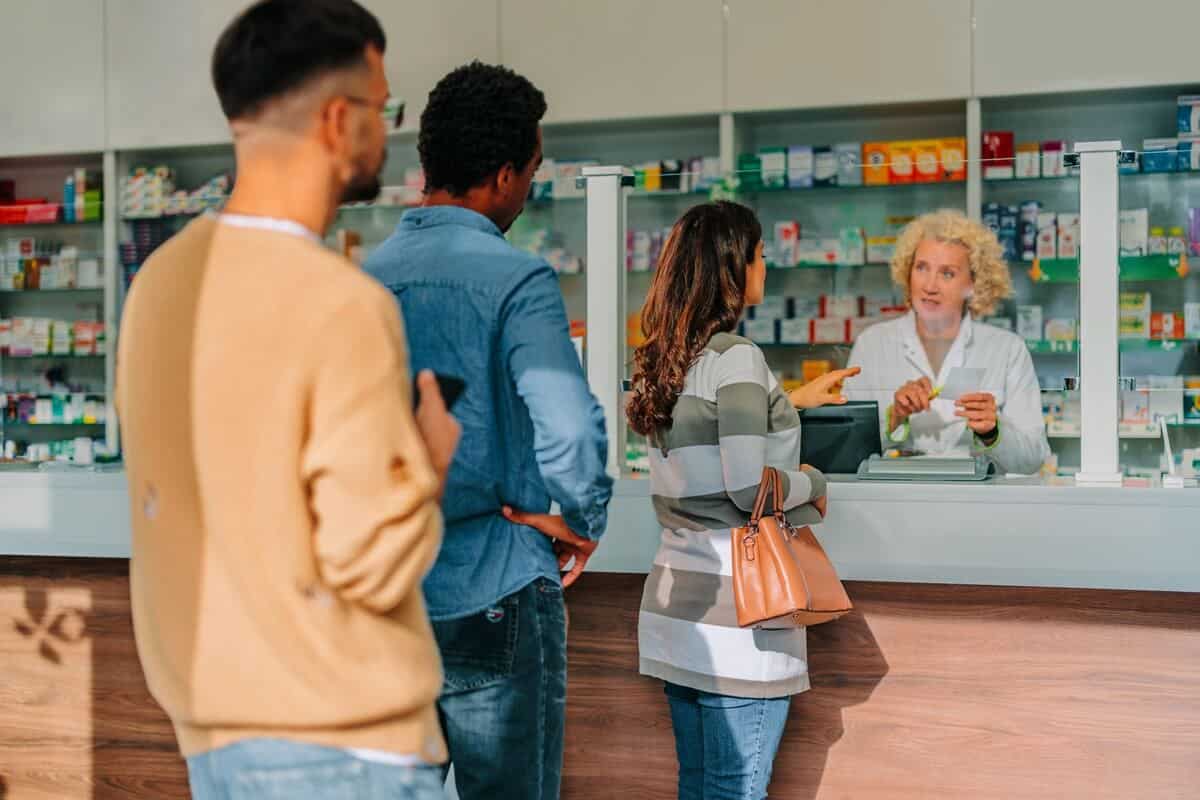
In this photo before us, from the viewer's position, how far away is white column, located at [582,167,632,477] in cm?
258

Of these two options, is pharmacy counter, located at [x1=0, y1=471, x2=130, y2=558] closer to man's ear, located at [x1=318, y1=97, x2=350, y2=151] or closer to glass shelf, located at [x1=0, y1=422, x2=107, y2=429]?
glass shelf, located at [x1=0, y1=422, x2=107, y2=429]

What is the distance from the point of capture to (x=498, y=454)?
155 centimetres

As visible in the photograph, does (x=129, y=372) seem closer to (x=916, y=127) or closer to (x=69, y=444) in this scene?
→ (x=69, y=444)

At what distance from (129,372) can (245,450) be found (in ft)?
0.52

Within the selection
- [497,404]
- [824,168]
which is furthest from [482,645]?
[824,168]

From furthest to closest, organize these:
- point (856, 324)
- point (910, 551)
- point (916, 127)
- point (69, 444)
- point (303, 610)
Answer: point (916, 127) → point (69, 444) → point (856, 324) → point (910, 551) → point (303, 610)

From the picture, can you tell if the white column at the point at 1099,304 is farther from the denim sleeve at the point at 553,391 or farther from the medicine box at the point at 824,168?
the denim sleeve at the point at 553,391

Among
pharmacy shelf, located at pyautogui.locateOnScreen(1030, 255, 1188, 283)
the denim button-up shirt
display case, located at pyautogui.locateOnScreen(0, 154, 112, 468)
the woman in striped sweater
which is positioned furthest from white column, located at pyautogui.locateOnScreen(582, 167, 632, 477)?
display case, located at pyautogui.locateOnScreen(0, 154, 112, 468)

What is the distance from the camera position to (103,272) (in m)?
5.84

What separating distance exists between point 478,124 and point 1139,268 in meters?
1.49

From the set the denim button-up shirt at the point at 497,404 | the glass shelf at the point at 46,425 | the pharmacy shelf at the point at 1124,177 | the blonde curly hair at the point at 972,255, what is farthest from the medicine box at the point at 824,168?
the glass shelf at the point at 46,425

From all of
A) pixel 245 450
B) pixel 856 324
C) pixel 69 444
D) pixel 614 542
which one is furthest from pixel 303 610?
pixel 69 444

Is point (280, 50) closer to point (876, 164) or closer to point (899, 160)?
point (899, 160)

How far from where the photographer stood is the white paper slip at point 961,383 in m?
2.63
